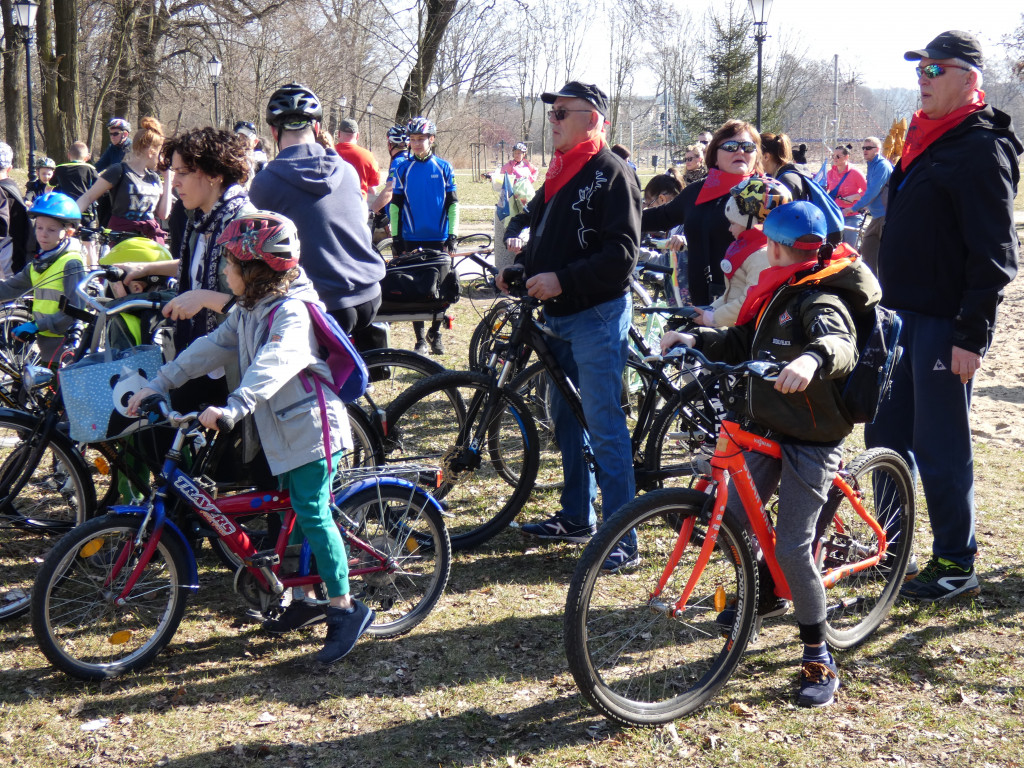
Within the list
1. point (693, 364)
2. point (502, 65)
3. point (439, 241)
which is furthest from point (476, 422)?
point (502, 65)

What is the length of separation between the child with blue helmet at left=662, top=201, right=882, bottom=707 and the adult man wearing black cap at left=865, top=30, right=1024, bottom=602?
0.98 meters

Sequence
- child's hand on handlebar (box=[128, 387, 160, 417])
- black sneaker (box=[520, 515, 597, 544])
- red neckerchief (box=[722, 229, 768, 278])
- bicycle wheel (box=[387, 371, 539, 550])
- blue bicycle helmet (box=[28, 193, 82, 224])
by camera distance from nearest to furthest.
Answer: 1. child's hand on handlebar (box=[128, 387, 160, 417])
2. bicycle wheel (box=[387, 371, 539, 550])
3. red neckerchief (box=[722, 229, 768, 278])
4. black sneaker (box=[520, 515, 597, 544])
5. blue bicycle helmet (box=[28, 193, 82, 224])

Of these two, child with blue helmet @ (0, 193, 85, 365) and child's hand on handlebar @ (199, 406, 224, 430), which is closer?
child's hand on handlebar @ (199, 406, 224, 430)

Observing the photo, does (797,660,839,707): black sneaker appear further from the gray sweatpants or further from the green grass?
the gray sweatpants

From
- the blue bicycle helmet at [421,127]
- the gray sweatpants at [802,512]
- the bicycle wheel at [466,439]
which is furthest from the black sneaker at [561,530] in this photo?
the blue bicycle helmet at [421,127]

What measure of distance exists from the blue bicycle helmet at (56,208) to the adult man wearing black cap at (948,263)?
14.6ft

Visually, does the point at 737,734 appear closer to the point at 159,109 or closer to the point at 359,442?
the point at 359,442

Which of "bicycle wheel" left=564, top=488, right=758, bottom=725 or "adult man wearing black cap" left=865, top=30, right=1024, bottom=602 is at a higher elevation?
"adult man wearing black cap" left=865, top=30, right=1024, bottom=602

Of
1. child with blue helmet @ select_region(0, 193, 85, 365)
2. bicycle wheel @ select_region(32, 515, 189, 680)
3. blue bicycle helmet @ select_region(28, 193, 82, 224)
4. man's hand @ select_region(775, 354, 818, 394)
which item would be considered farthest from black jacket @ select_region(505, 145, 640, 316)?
blue bicycle helmet @ select_region(28, 193, 82, 224)

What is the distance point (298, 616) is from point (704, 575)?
5.25ft

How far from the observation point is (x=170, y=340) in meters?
4.30

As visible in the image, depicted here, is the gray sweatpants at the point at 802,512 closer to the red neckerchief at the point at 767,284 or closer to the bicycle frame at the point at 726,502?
the bicycle frame at the point at 726,502

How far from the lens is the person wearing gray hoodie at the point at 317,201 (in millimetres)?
4445

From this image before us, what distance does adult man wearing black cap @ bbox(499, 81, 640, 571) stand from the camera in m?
4.47
